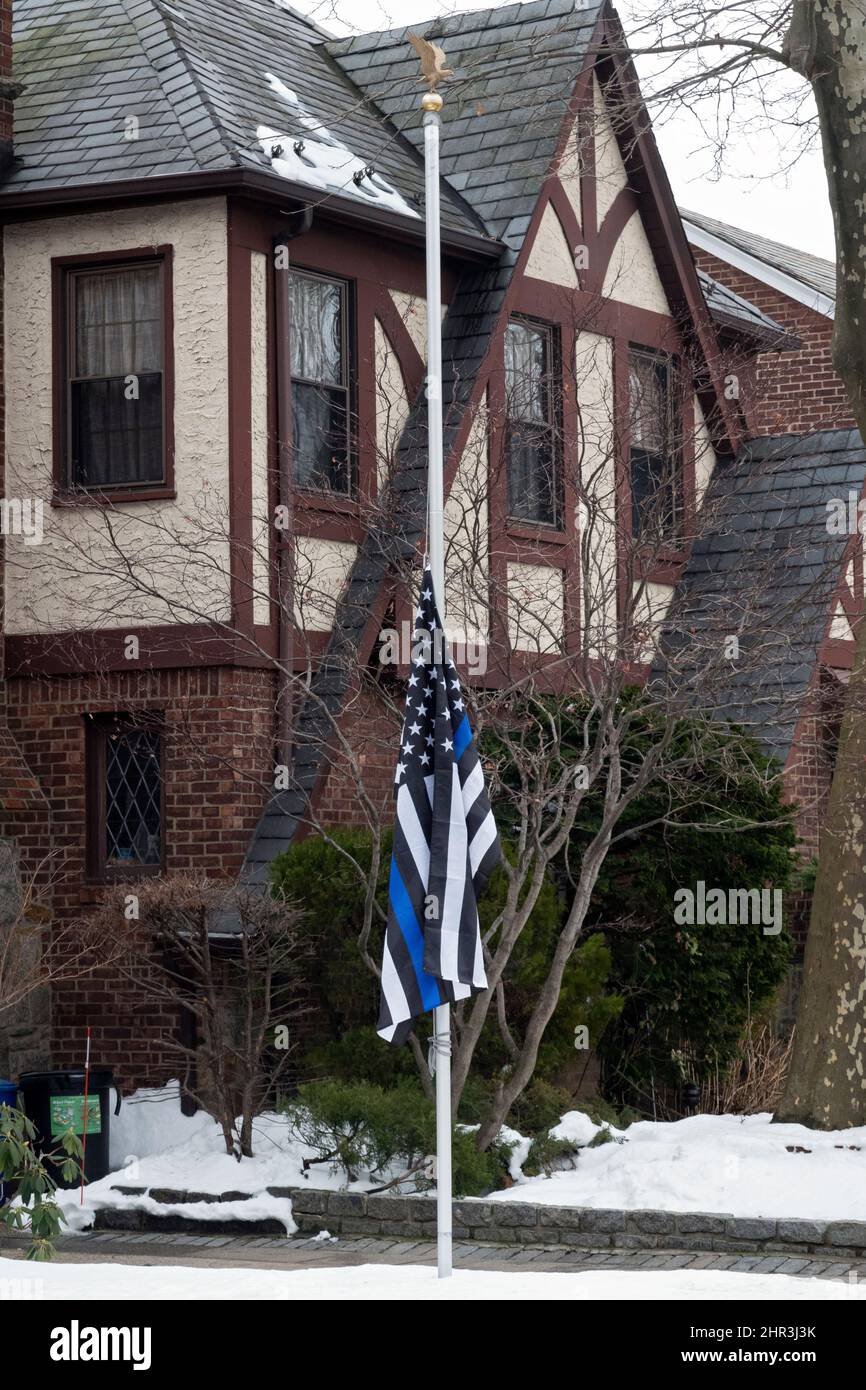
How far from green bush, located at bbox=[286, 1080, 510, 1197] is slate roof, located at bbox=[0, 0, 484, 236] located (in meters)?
6.18

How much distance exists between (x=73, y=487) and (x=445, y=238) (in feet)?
10.8

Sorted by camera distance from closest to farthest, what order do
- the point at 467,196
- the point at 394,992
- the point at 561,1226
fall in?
the point at 394,992 → the point at 561,1226 → the point at 467,196

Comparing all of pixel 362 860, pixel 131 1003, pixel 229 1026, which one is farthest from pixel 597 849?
pixel 131 1003

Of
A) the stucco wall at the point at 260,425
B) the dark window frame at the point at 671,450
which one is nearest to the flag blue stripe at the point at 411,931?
the dark window frame at the point at 671,450

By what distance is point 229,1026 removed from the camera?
12.7 metres

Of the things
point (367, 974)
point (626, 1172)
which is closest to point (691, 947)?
point (367, 974)

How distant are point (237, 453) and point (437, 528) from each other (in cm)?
456

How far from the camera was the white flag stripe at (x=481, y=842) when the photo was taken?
364 inches

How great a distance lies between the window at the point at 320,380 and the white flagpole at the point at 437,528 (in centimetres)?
437

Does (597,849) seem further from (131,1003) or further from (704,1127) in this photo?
(131,1003)

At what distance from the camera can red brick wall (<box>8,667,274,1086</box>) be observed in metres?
13.5

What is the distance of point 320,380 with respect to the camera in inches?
571

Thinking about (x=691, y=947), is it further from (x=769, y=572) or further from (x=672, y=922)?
(x=769, y=572)

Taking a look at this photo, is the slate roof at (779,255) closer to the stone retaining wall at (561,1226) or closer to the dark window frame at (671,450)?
the dark window frame at (671,450)
